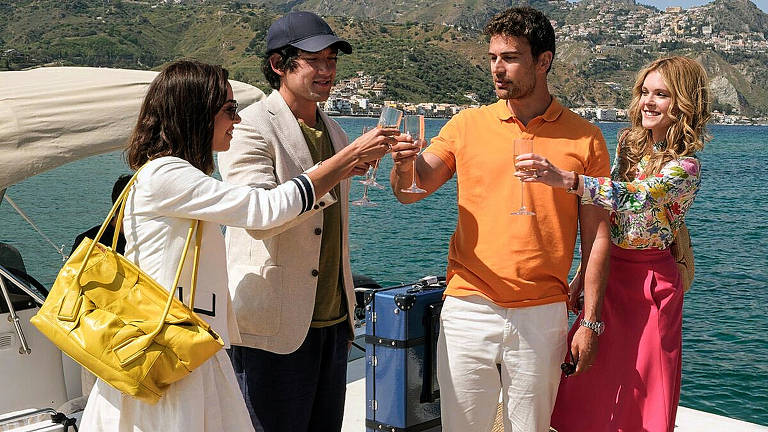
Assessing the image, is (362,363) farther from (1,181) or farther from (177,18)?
(177,18)

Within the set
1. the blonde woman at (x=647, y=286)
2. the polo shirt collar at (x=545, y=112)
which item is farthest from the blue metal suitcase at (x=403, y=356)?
the polo shirt collar at (x=545, y=112)

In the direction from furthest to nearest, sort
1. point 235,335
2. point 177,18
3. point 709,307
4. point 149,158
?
point 177,18
point 709,307
point 235,335
point 149,158

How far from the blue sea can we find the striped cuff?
1.68 m

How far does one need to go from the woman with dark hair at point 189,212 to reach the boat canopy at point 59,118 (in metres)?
1.50

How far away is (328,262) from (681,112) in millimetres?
1354

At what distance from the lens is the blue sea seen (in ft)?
46.2

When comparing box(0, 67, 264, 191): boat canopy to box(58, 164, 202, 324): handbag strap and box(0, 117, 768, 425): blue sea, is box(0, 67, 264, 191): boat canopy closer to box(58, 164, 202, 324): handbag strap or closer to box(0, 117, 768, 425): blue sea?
box(0, 117, 768, 425): blue sea

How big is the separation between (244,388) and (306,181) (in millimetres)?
929

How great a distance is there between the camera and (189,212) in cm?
234

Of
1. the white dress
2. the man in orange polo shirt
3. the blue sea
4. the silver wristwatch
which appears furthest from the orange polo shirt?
the blue sea

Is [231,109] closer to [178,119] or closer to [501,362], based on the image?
[178,119]

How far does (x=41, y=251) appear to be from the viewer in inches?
909

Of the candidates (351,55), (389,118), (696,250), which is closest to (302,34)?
(389,118)

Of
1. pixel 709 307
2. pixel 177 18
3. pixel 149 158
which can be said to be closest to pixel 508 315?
pixel 149 158
